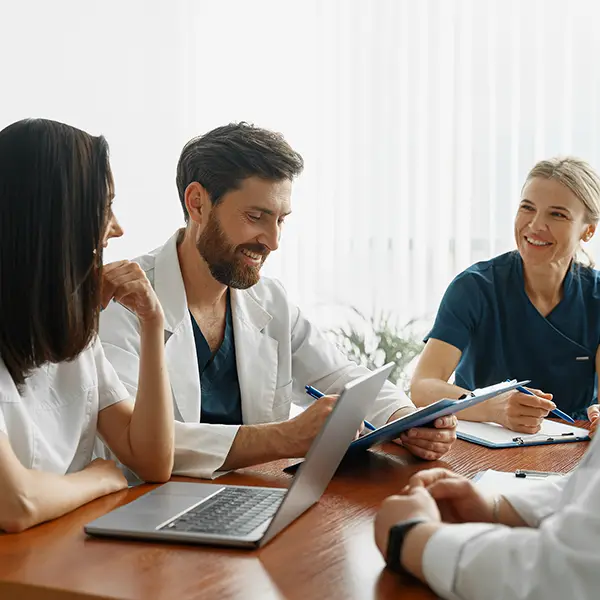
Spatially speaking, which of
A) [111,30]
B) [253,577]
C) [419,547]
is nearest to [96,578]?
[253,577]

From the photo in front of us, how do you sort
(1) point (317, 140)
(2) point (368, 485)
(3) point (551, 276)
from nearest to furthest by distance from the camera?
(2) point (368, 485) → (3) point (551, 276) → (1) point (317, 140)

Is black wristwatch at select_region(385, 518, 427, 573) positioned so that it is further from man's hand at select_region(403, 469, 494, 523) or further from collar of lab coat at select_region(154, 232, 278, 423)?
collar of lab coat at select_region(154, 232, 278, 423)

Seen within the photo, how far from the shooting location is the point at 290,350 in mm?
2188

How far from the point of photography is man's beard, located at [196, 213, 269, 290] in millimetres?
2049

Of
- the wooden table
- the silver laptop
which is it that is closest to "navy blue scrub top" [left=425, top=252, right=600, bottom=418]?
the silver laptop

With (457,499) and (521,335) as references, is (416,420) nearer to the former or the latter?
(457,499)

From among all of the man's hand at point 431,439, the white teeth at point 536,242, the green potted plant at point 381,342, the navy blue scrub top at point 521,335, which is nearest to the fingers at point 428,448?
the man's hand at point 431,439

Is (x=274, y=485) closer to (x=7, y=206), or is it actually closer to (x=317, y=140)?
(x=7, y=206)

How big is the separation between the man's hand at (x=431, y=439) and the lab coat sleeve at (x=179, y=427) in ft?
1.13

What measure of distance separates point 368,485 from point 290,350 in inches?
29.8

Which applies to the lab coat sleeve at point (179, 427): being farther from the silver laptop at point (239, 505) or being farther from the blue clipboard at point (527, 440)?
the blue clipboard at point (527, 440)

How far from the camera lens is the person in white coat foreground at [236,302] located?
78.0 inches

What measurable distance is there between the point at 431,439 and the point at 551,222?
1.15 meters

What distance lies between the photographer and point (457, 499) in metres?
1.13
